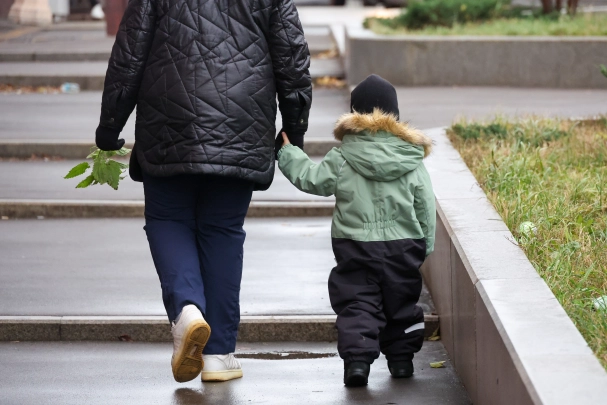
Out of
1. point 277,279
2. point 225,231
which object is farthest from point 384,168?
point 277,279

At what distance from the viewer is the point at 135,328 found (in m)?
5.18

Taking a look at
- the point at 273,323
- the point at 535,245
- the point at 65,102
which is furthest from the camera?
the point at 65,102

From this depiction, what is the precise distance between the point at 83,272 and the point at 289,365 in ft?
5.95

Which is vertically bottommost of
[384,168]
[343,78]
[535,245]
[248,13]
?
[343,78]

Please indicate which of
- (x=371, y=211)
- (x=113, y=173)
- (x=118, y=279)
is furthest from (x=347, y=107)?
(x=371, y=211)

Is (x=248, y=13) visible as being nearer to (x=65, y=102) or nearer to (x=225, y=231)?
(x=225, y=231)

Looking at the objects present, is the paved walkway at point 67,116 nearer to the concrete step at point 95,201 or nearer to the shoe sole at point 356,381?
the concrete step at point 95,201

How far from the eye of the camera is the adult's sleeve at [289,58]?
4.25 meters

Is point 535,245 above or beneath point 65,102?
above

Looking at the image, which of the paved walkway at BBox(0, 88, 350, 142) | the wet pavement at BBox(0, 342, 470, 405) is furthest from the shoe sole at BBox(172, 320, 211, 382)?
the paved walkway at BBox(0, 88, 350, 142)

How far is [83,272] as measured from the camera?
6191 millimetres

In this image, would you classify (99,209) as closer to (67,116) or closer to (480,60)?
(67,116)

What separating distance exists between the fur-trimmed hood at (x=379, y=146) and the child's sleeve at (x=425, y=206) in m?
0.08

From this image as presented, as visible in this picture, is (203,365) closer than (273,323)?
Yes
